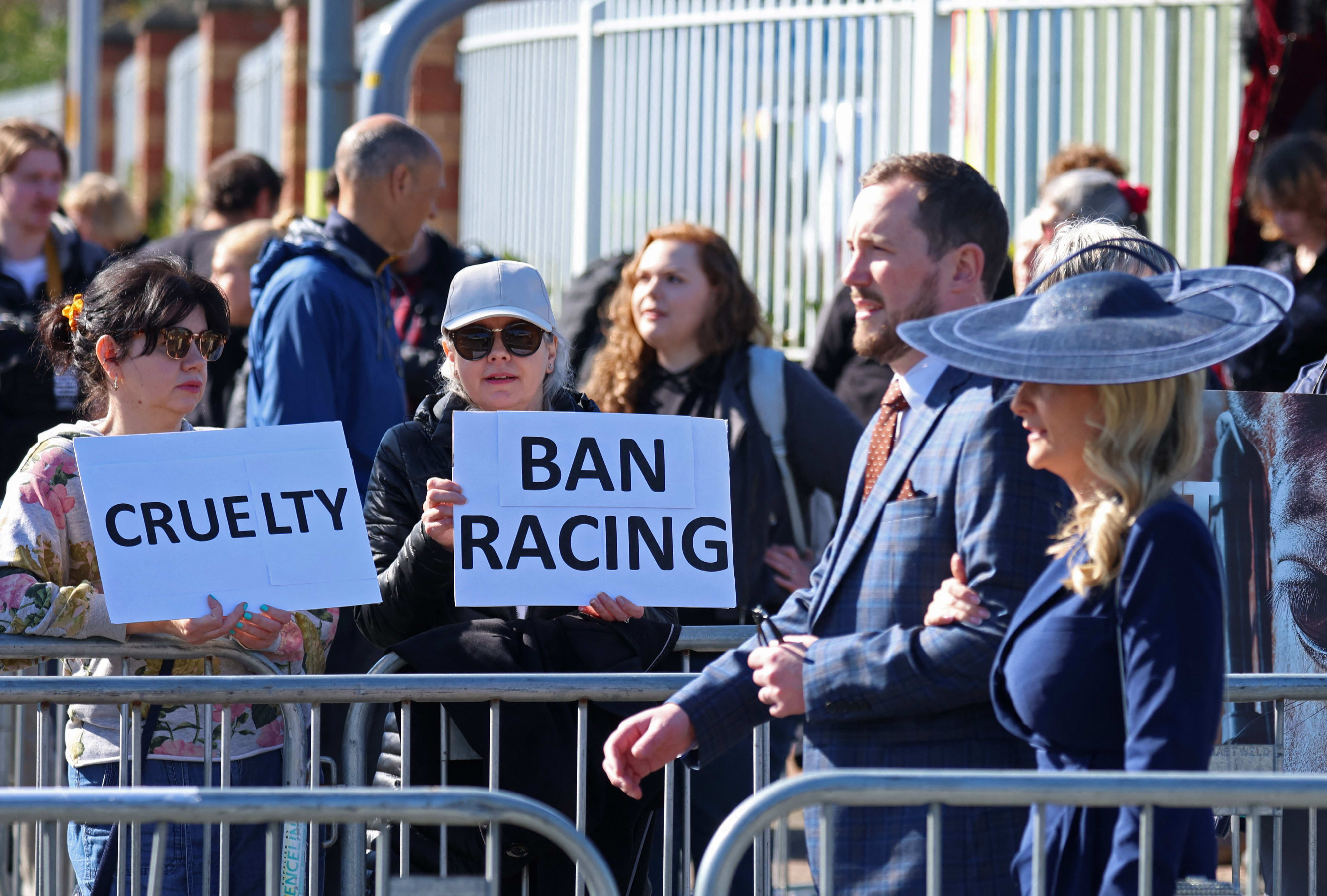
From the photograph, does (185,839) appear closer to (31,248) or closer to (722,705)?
(722,705)

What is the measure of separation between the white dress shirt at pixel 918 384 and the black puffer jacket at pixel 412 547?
0.84 meters

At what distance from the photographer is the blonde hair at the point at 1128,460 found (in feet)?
8.06

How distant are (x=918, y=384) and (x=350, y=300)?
8.27 feet

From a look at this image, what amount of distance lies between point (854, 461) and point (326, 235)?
2649mm

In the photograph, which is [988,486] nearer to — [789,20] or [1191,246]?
[1191,246]

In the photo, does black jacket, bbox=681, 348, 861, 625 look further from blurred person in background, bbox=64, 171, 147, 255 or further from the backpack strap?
blurred person in background, bbox=64, 171, 147, 255

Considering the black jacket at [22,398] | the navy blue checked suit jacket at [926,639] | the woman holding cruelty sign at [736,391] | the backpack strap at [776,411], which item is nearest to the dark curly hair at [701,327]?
the woman holding cruelty sign at [736,391]

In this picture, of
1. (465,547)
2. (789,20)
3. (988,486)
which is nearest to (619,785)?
(465,547)

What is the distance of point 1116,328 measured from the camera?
2.55 meters

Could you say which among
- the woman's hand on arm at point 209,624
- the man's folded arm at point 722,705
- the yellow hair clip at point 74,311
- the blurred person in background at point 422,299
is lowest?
the man's folded arm at point 722,705

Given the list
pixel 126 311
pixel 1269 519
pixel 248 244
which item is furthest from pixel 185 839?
pixel 248 244

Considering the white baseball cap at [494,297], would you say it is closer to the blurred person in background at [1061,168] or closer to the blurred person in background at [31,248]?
the blurred person in background at [1061,168]

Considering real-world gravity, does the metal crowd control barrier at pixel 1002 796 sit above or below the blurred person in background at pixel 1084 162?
below

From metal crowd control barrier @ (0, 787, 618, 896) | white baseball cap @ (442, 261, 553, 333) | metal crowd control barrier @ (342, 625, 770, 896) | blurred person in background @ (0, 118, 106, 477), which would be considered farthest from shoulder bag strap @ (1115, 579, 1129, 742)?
blurred person in background @ (0, 118, 106, 477)
